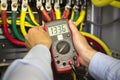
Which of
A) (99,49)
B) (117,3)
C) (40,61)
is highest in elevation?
(117,3)

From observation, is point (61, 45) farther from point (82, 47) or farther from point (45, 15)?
point (45, 15)

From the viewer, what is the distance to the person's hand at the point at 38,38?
2.52ft

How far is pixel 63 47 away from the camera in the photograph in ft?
2.89

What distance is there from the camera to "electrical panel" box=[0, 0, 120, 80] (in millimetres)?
979

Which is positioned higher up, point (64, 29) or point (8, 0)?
point (8, 0)

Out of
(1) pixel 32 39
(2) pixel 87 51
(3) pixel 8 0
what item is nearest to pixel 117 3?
(2) pixel 87 51

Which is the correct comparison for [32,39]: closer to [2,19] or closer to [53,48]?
[53,48]

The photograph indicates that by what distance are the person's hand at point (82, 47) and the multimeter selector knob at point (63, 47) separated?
6cm

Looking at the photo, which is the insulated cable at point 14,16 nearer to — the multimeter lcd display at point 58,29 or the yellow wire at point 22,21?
the yellow wire at point 22,21

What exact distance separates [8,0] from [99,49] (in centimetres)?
49

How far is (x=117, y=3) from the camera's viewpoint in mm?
889

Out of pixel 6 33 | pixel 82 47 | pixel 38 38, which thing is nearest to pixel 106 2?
pixel 82 47

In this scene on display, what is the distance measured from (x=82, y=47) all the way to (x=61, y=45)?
96 mm

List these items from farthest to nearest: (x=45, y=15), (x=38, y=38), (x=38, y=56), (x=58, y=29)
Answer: (x=45, y=15), (x=58, y=29), (x=38, y=38), (x=38, y=56)
